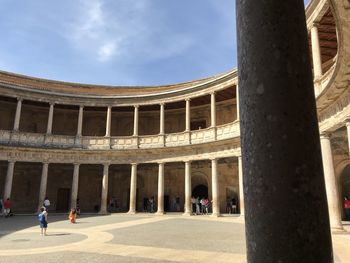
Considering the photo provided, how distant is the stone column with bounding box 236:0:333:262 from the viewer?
1489 millimetres

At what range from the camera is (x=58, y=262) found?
7.69m

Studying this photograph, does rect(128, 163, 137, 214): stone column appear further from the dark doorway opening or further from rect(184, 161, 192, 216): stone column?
the dark doorway opening

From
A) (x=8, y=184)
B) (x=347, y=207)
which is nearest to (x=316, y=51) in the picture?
(x=347, y=207)

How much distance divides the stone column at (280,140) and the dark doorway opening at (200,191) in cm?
2813

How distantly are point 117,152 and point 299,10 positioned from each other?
88.2 feet

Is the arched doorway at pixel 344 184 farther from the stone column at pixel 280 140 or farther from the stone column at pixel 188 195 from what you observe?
the stone column at pixel 280 140

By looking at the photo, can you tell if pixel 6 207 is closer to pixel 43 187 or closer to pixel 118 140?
pixel 43 187

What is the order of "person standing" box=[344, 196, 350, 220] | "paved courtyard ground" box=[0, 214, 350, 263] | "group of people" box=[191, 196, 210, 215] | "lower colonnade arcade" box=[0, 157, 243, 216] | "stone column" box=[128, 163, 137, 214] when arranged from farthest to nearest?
"lower colonnade arcade" box=[0, 157, 243, 216]
"stone column" box=[128, 163, 137, 214]
"group of people" box=[191, 196, 210, 215]
"person standing" box=[344, 196, 350, 220]
"paved courtyard ground" box=[0, 214, 350, 263]

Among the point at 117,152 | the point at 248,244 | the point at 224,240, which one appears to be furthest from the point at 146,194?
the point at 248,244

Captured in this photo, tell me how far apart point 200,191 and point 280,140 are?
28.6 meters

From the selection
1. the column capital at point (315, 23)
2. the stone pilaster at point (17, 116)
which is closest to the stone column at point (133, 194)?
the stone pilaster at point (17, 116)

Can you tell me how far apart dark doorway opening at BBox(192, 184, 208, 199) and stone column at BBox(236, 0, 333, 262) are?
28129 mm

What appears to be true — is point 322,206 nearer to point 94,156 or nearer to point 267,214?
point 267,214

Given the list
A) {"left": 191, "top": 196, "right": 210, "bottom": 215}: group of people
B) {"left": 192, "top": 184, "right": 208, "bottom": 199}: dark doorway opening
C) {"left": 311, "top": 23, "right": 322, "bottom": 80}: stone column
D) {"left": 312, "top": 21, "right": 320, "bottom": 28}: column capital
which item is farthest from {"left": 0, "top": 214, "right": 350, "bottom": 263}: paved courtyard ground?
{"left": 192, "top": 184, "right": 208, "bottom": 199}: dark doorway opening
